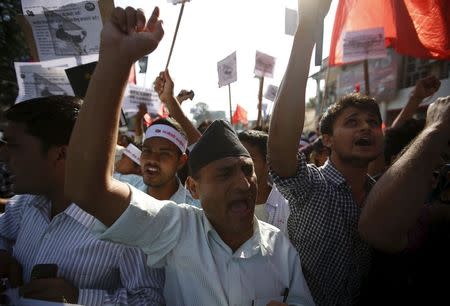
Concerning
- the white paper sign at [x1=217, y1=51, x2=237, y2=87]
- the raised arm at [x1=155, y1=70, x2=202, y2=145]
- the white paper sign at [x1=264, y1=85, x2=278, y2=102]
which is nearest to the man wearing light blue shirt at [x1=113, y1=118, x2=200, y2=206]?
the raised arm at [x1=155, y1=70, x2=202, y2=145]

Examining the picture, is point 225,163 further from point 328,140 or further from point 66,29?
point 66,29

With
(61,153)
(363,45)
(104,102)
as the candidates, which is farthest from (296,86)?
(363,45)

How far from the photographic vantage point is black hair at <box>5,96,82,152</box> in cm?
168

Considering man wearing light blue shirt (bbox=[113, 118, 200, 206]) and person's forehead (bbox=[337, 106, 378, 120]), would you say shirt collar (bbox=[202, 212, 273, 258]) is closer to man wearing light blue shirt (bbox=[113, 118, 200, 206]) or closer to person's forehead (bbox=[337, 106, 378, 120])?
person's forehead (bbox=[337, 106, 378, 120])

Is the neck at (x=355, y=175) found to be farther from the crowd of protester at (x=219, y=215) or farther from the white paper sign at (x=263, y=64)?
the white paper sign at (x=263, y=64)

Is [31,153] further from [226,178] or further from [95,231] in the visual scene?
[226,178]

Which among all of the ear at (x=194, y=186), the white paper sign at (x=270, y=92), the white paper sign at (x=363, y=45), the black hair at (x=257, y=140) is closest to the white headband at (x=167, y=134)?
the black hair at (x=257, y=140)

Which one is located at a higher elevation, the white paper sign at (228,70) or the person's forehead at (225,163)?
the white paper sign at (228,70)

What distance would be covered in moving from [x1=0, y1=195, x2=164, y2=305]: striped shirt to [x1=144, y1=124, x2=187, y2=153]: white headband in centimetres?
135

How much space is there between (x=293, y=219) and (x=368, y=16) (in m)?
3.25

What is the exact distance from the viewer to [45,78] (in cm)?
A: 321

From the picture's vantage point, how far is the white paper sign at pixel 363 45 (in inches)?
173

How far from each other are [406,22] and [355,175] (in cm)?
275

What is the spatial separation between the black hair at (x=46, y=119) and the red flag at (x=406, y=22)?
11.8ft
